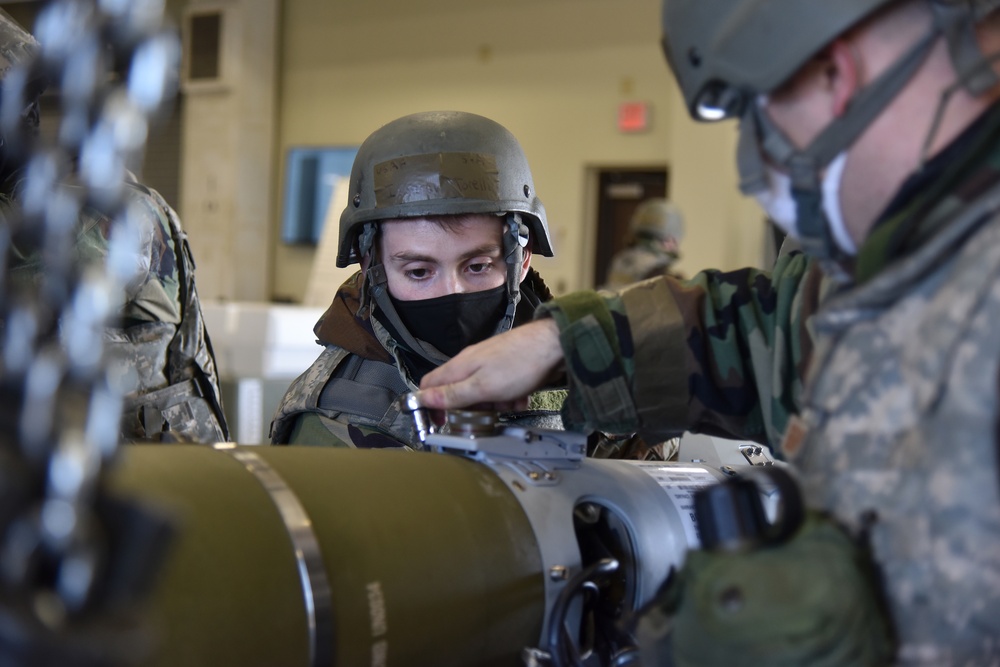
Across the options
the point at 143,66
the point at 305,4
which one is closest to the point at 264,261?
the point at 305,4

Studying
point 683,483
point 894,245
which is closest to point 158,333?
point 683,483

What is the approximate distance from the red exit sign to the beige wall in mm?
54

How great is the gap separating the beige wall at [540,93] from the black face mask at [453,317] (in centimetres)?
483

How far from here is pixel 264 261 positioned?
28.3ft

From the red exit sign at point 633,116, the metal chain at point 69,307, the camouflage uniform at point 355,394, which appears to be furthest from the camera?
the red exit sign at point 633,116

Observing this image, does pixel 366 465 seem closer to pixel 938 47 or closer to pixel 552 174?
pixel 938 47

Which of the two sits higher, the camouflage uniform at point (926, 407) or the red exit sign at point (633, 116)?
the red exit sign at point (633, 116)

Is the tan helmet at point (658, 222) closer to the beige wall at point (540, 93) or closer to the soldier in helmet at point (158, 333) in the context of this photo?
the beige wall at point (540, 93)

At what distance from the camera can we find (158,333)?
2383 mm

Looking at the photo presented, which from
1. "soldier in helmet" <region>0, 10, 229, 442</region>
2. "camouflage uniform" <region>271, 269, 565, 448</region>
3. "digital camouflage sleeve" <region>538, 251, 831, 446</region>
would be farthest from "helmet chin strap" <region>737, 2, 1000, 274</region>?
"soldier in helmet" <region>0, 10, 229, 442</region>

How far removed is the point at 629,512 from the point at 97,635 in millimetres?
909

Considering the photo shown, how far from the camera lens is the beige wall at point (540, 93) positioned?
6781 millimetres

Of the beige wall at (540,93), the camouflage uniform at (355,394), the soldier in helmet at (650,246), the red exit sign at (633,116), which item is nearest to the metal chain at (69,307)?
the camouflage uniform at (355,394)

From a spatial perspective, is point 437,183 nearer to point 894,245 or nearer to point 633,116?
point 894,245
